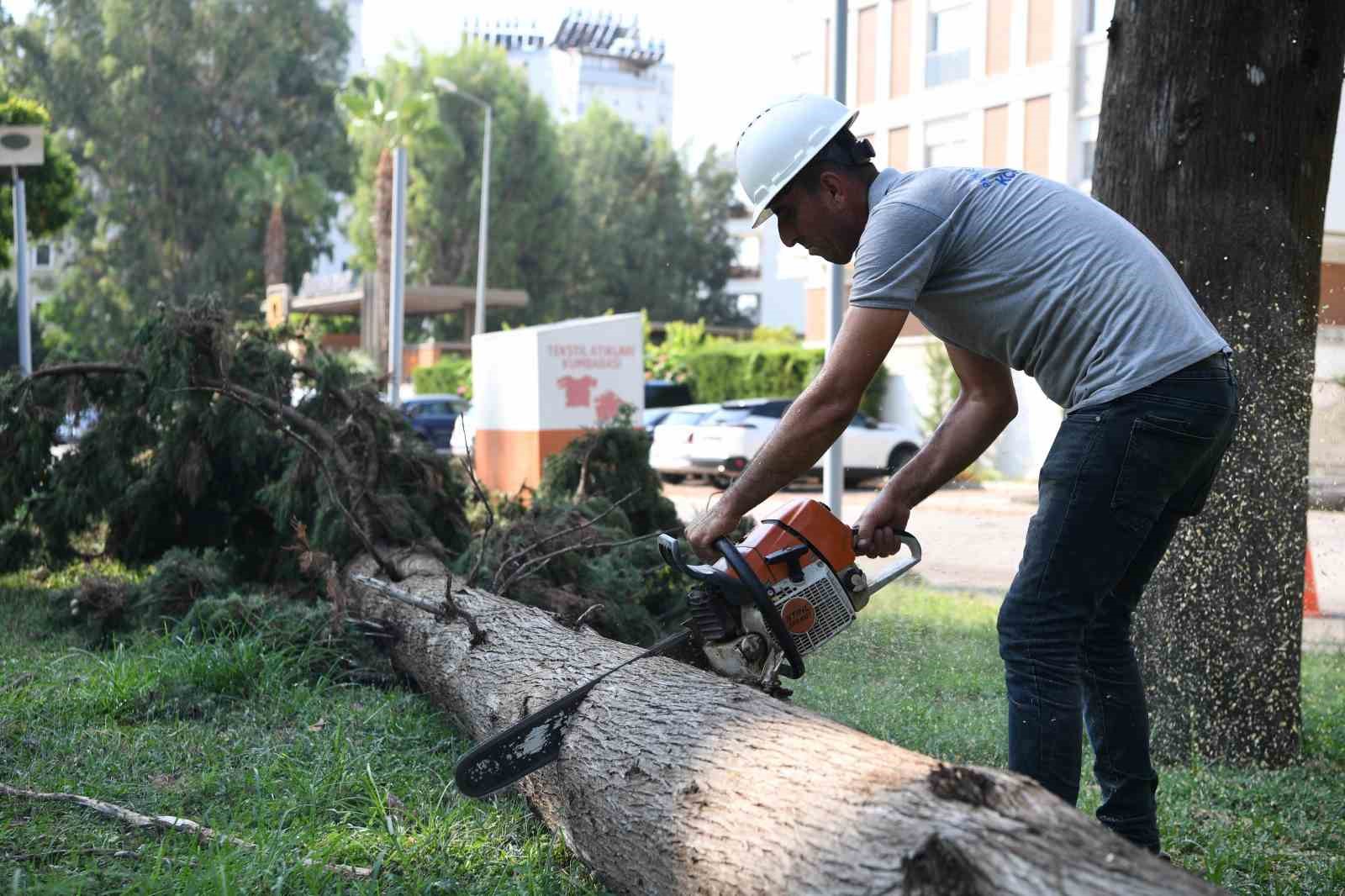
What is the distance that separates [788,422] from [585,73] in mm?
88767

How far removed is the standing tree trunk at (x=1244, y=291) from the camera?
13.8 feet

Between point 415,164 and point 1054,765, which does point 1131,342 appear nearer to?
point 1054,765

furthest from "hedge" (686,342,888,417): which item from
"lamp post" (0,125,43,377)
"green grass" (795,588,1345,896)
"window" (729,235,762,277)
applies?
"window" (729,235,762,277)

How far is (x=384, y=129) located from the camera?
34.9 m

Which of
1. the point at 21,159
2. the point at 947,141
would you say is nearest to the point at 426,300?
the point at 947,141

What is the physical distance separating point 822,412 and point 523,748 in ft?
3.68

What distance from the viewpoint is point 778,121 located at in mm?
3043

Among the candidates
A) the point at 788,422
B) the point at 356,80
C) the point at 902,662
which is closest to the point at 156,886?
the point at 788,422

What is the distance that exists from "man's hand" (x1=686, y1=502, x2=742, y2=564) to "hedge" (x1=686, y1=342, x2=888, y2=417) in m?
22.4

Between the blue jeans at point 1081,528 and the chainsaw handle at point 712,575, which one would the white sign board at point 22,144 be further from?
the blue jeans at point 1081,528

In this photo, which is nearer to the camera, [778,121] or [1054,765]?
[1054,765]

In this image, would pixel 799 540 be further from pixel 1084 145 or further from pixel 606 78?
pixel 606 78

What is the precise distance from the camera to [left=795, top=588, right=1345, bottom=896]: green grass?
3.37m

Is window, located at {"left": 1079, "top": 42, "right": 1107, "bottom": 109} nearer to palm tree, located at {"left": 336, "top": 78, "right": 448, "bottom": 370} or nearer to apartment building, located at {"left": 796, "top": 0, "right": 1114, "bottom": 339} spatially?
apartment building, located at {"left": 796, "top": 0, "right": 1114, "bottom": 339}
